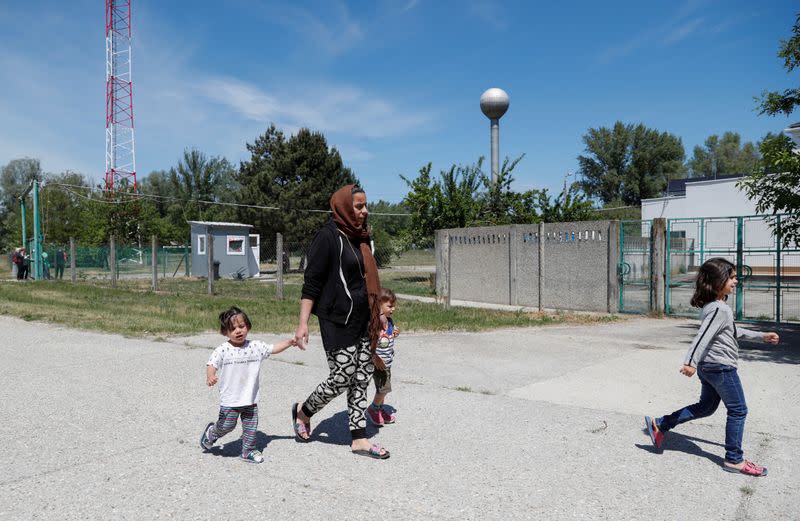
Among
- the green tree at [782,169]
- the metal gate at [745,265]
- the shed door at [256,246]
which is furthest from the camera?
the shed door at [256,246]

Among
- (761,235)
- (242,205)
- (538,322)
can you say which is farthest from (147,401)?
(242,205)

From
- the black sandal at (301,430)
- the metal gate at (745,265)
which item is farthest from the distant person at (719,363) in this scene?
the metal gate at (745,265)

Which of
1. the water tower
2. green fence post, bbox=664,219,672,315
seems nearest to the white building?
the water tower

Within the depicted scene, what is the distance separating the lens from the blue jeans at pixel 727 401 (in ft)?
13.5

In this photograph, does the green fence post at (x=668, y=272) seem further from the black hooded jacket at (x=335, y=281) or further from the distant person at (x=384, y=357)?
the black hooded jacket at (x=335, y=281)

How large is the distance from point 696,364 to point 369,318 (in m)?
2.23

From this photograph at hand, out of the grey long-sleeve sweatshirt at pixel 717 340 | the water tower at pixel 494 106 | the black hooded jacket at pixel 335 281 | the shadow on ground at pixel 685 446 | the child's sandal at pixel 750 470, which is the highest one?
the water tower at pixel 494 106

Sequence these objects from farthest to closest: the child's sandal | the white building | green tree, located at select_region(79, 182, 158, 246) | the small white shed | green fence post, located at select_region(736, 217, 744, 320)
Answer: green tree, located at select_region(79, 182, 158, 246) < the small white shed < the white building < green fence post, located at select_region(736, 217, 744, 320) < the child's sandal

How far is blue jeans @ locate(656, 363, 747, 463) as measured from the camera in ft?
13.5

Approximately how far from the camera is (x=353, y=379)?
175 inches

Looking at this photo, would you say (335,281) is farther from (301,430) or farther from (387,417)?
(387,417)

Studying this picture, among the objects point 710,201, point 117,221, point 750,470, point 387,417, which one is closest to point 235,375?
point 387,417

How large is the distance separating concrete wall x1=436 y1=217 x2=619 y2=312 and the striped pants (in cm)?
1005

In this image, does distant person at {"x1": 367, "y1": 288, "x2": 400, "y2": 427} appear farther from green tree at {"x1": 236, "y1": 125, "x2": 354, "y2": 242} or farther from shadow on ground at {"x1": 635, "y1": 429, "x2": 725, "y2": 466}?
green tree at {"x1": 236, "y1": 125, "x2": 354, "y2": 242}
